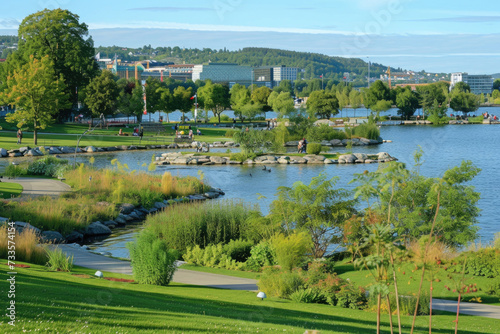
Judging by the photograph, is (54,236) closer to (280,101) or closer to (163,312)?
(163,312)

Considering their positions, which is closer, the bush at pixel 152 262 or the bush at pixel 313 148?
the bush at pixel 152 262

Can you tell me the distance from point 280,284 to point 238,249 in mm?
5573

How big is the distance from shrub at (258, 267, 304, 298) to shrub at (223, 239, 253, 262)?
4.73 metres

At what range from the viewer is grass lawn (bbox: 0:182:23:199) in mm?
26194

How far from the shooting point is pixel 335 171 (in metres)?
44.5

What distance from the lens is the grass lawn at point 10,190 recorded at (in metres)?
26.2

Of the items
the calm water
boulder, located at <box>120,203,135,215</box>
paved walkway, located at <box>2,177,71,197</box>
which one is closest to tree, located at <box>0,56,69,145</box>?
the calm water

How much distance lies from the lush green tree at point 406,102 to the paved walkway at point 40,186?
9604 centimetres

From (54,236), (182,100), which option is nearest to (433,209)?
(54,236)

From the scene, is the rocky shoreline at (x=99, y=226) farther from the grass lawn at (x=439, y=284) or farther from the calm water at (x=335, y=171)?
the grass lawn at (x=439, y=284)

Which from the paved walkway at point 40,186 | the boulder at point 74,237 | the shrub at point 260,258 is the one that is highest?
the paved walkway at point 40,186

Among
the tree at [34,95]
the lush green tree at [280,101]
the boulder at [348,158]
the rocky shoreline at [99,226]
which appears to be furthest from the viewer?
the lush green tree at [280,101]

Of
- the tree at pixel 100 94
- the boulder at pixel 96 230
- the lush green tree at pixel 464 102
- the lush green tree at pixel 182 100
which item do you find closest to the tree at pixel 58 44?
the tree at pixel 100 94

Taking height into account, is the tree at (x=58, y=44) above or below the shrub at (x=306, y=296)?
above
